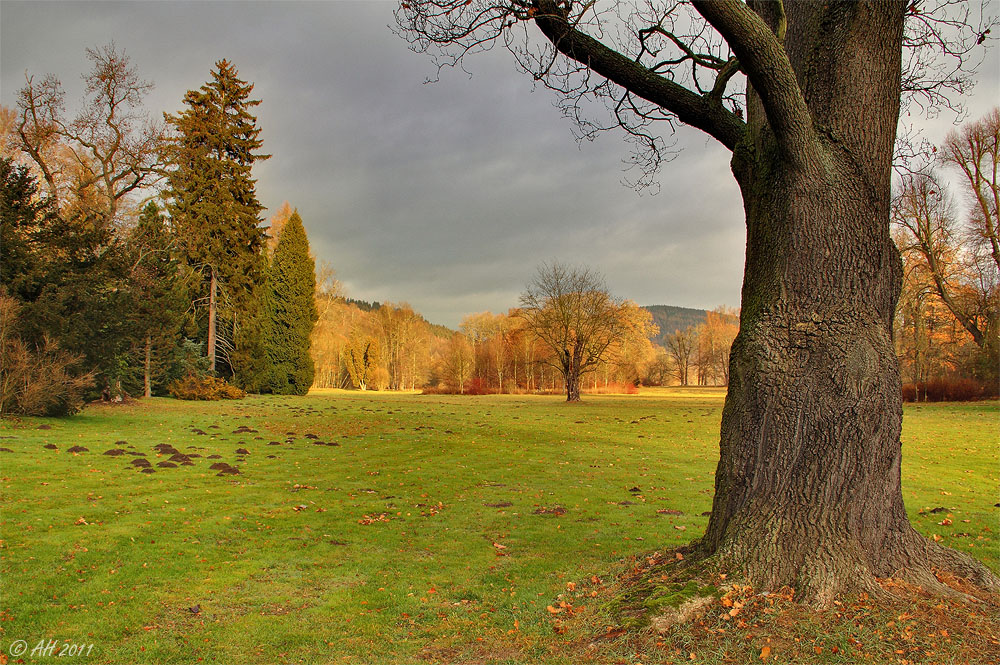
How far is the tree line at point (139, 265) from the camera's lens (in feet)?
46.2

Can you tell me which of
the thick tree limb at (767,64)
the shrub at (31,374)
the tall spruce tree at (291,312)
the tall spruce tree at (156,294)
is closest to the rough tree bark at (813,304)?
the thick tree limb at (767,64)

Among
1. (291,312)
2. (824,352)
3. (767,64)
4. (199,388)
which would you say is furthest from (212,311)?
(824,352)

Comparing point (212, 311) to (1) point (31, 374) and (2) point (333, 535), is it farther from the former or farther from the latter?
(2) point (333, 535)

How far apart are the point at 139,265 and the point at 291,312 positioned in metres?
13.8

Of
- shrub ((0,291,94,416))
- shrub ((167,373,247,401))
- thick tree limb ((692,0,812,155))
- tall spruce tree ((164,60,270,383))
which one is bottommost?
shrub ((167,373,247,401))

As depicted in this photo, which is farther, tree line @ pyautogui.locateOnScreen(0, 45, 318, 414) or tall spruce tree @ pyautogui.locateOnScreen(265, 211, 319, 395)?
tall spruce tree @ pyautogui.locateOnScreen(265, 211, 319, 395)

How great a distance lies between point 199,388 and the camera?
27.8 m

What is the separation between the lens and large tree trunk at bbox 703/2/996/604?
3746 millimetres

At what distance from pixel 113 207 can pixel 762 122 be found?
3074 cm

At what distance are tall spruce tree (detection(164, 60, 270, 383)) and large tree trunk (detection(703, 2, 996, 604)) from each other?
31.9 m

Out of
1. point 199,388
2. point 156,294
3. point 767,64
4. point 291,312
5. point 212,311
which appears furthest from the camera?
point 291,312

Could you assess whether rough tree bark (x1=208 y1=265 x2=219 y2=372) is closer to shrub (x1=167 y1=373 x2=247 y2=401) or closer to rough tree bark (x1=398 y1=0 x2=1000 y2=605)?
shrub (x1=167 y1=373 x2=247 y2=401)

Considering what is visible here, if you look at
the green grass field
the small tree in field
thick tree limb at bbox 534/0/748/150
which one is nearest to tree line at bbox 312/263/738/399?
the small tree in field

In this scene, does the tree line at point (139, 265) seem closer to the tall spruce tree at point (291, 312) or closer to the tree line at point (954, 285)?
the tall spruce tree at point (291, 312)
